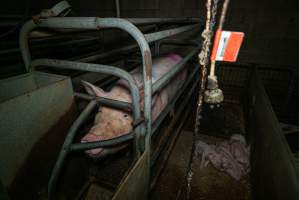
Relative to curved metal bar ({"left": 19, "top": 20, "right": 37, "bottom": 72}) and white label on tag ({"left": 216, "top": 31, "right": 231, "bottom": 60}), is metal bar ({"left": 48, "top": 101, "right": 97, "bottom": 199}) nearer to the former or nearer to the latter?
curved metal bar ({"left": 19, "top": 20, "right": 37, "bottom": 72})

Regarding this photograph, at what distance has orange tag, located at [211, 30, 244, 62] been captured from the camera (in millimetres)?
1118

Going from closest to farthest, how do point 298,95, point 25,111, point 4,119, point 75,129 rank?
point 4,119 → point 25,111 → point 75,129 → point 298,95

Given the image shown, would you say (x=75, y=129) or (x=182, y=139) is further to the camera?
(x=182, y=139)

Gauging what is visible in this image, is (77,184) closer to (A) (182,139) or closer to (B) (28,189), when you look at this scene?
(B) (28,189)

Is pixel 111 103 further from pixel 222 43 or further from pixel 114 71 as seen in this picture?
pixel 222 43

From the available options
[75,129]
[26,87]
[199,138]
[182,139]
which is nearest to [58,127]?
[75,129]

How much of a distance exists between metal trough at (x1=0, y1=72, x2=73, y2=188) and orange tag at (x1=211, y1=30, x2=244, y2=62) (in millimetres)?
1161

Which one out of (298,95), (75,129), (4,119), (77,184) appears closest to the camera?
→ (4,119)

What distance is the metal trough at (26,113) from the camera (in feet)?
3.87

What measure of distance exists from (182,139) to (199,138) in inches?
11.6

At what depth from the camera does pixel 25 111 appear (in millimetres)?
1257

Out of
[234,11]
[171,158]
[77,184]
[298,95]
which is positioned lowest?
[171,158]

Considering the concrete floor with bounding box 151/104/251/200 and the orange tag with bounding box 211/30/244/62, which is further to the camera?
the concrete floor with bounding box 151/104/251/200

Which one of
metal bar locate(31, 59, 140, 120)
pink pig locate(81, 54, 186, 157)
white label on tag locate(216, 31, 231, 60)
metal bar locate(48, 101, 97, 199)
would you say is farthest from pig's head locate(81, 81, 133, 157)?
white label on tag locate(216, 31, 231, 60)
